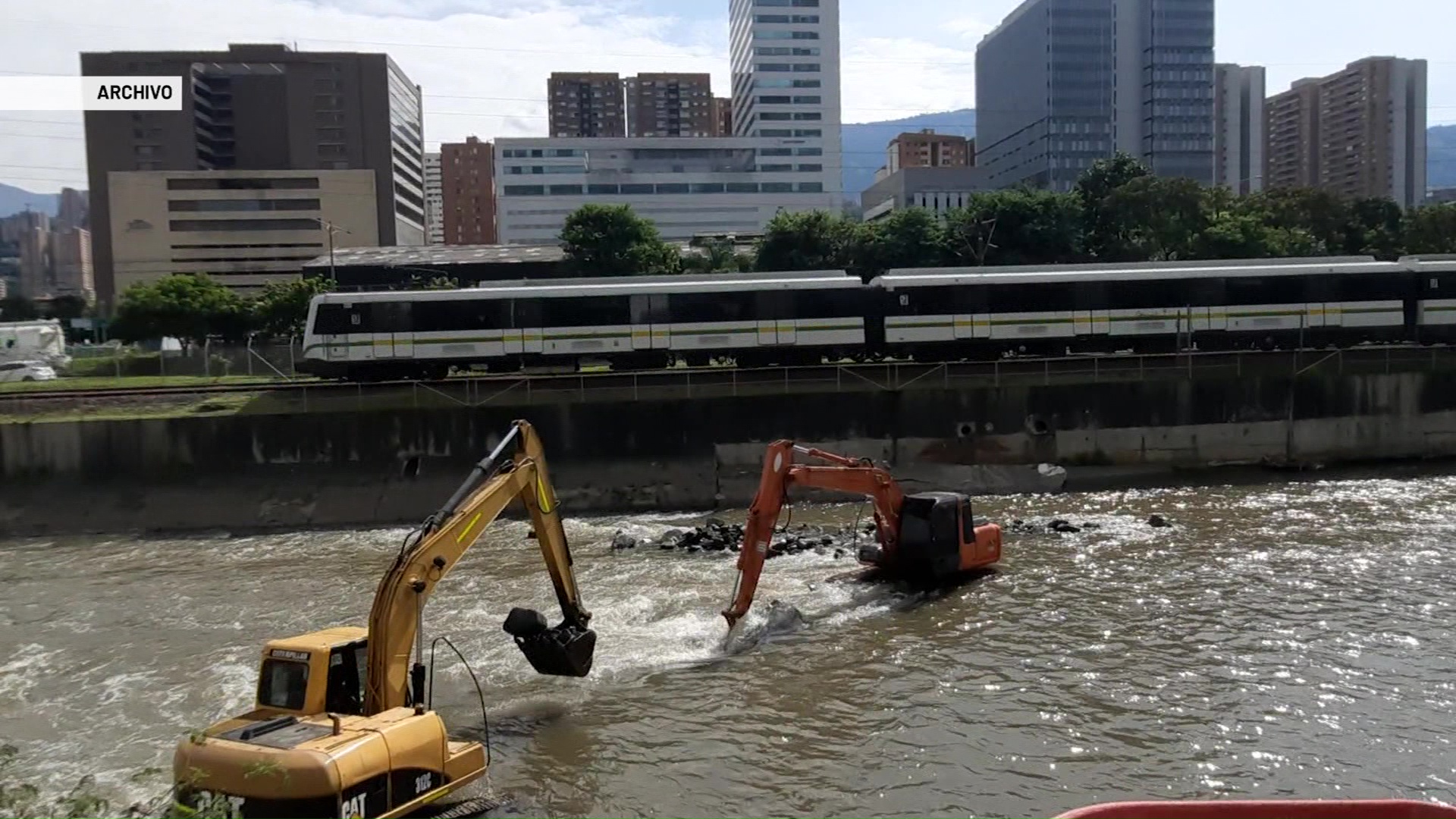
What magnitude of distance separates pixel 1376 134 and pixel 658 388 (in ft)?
542

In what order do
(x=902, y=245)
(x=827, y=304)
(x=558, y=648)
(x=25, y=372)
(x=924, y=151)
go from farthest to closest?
(x=924, y=151)
(x=902, y=245)
(x=25, y=372)
(x=827, y=304)
(x=558, y=648)

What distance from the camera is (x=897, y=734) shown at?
11398mm

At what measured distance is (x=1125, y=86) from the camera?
14438cm

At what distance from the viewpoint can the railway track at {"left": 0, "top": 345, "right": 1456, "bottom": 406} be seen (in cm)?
3014

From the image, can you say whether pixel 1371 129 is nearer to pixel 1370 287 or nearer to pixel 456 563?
pixel 1370 287

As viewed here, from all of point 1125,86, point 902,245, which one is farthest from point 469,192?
point 902,245

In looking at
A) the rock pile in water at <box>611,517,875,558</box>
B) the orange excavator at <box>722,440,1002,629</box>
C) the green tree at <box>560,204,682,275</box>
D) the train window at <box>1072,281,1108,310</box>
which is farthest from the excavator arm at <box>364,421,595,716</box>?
the green tree at <box>560,204,682,275</box>

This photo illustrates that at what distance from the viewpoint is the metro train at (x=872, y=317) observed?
32.8 m

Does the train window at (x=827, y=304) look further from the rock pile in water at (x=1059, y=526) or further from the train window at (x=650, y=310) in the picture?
the rock pile in water at (x=1059, y=526)

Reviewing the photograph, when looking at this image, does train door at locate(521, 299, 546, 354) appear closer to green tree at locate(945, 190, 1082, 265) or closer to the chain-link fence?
the chain-link fence

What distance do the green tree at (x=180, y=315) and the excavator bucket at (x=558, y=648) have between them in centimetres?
5457

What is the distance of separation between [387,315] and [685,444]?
11.1 metres

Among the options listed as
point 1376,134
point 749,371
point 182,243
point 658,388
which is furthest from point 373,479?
point 1376,134

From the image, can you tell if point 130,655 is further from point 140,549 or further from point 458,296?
point 458,296
